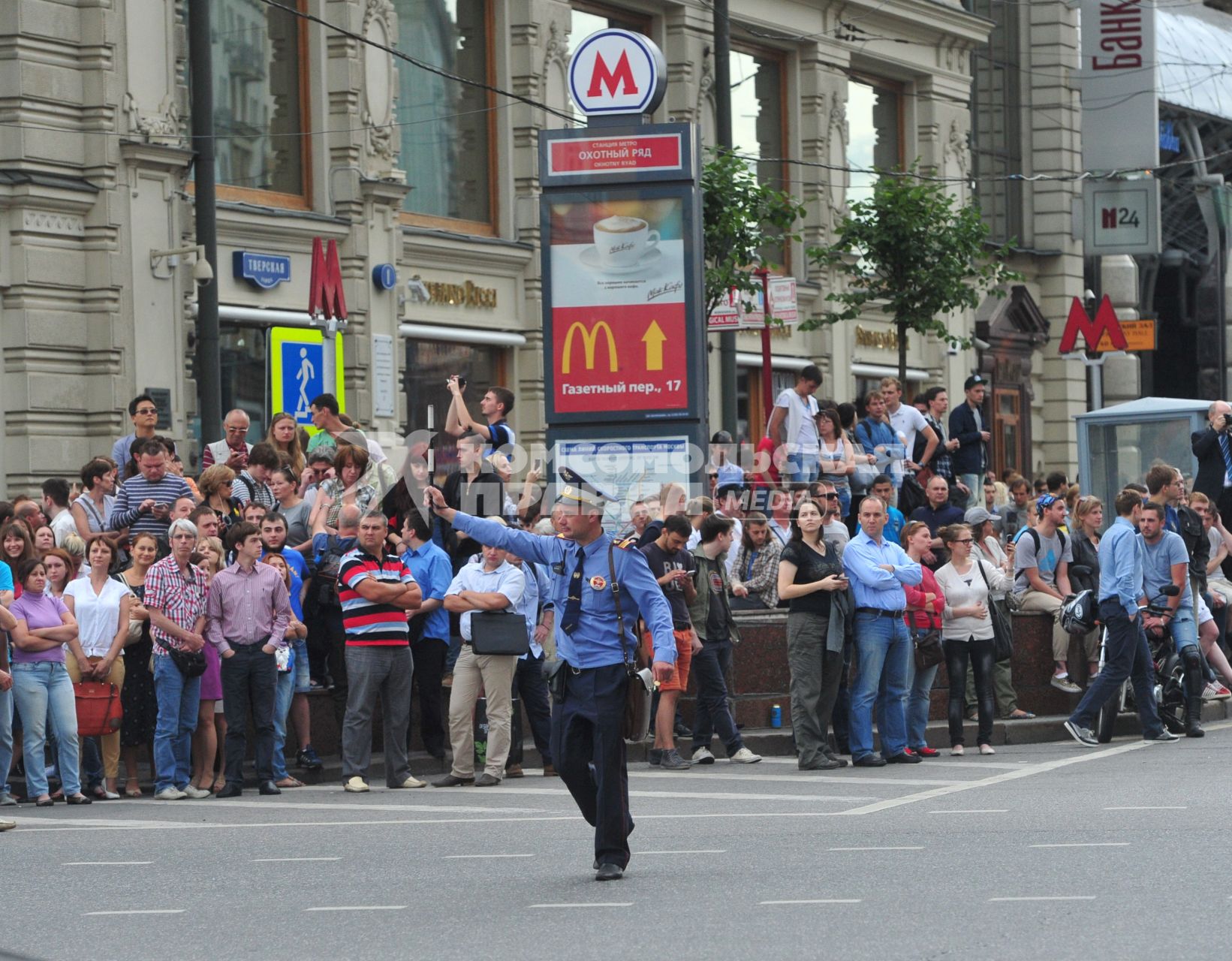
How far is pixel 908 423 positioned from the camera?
2242cm

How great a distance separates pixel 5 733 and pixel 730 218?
1298cm

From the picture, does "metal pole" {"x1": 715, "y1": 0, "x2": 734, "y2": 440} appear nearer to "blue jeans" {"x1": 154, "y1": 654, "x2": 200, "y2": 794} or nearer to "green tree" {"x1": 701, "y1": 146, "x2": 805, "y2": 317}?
"green tree" {"x1": 701, "y1": 146, "x2": 805, "y2": 317}

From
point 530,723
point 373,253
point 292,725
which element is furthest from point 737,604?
point 373,253

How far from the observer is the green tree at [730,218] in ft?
83.8

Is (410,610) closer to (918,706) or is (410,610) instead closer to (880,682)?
(880,682)

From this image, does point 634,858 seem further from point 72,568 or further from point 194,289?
point 194,289

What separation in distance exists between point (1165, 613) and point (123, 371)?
1085 cm

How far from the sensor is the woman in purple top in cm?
1512

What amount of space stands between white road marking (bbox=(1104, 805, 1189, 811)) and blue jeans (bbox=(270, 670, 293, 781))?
602cm

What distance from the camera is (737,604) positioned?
1936cm

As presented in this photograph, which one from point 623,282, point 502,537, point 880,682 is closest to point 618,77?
point 623,282

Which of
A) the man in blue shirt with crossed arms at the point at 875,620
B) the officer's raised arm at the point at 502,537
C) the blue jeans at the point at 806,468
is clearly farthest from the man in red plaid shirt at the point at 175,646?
the blue jeans at the point at 806,468

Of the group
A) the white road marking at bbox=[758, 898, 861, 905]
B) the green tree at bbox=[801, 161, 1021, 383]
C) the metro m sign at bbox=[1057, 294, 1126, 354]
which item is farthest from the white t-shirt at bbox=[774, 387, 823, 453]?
the white road marking at bbox=[758, 898, 861, 905]

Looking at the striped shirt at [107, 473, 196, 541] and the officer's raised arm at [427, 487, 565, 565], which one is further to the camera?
the striped shirt at [107, 473, 196, 541]
